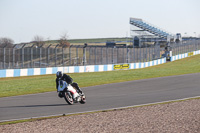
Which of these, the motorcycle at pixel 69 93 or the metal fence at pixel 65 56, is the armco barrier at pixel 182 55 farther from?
the motorcycle at pixel 69 93

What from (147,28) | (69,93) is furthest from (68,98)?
(147,28)

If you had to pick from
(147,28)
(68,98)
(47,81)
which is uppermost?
(147,28)

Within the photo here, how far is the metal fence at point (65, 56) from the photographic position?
32.2 meters

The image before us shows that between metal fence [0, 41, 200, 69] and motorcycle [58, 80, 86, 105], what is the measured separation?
18231mm

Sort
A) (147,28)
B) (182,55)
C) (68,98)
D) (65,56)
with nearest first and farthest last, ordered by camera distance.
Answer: (68,98) < (65,56) < (182,55) < (147,28)

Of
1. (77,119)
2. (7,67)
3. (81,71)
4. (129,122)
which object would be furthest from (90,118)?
(81,71)

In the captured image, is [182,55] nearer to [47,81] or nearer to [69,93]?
[47,81]

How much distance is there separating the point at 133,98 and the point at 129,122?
629 cm

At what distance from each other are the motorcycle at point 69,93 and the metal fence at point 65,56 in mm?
18231

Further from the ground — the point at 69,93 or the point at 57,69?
the point at 57,69

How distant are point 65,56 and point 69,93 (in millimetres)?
23320

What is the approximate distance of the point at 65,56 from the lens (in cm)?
3700

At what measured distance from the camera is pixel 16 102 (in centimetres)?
1524

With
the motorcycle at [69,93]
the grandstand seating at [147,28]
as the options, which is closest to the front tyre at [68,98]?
the motorcycle at [69,93]
